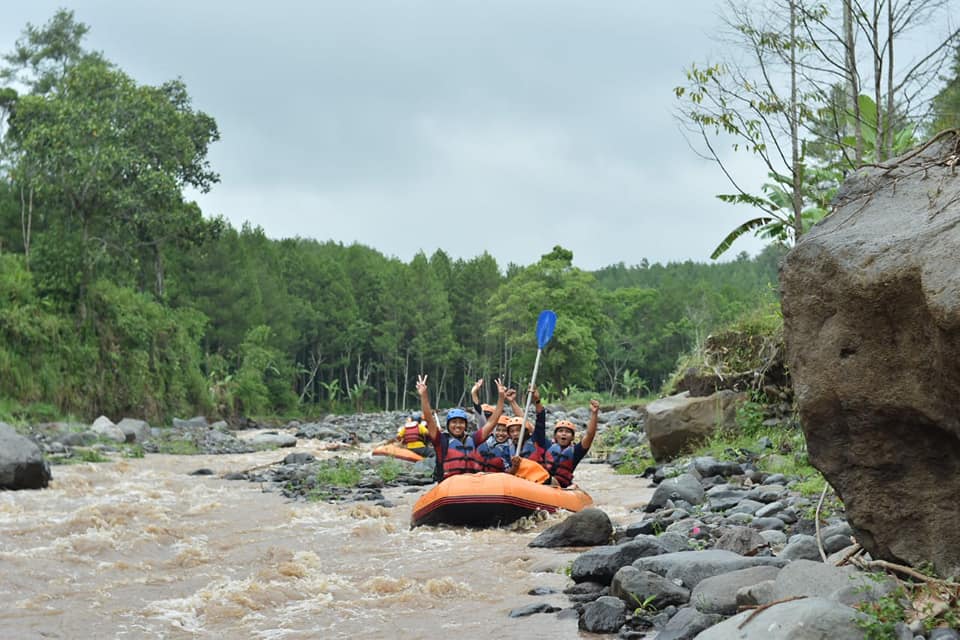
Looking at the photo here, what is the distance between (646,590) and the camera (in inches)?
212

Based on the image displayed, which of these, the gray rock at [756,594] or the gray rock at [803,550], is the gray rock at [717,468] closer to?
the gray rock at [803,550]

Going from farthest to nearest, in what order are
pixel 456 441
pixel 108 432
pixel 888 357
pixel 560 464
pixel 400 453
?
1. pixel 108 432
2. pixel 400 453
3. pixel 560 464
4. pixel 456 441
5. pixel 888 357

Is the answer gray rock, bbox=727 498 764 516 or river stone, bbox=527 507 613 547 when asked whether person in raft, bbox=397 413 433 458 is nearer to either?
river stone, bbox=527 507 613 547

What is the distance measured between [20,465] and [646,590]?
9.70 metres

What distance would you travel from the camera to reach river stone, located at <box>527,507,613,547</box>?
7.98 metres

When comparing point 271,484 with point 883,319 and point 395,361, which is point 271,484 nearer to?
point 883,319

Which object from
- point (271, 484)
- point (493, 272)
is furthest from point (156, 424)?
point (493, 272)

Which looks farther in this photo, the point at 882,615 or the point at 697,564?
the point at 697,564

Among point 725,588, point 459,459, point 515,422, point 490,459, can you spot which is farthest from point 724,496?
point 725,588

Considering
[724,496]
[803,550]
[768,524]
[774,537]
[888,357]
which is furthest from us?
[724,496]

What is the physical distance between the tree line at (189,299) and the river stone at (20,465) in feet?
34.6

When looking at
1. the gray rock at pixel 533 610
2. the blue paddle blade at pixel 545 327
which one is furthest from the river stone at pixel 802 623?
the blue paddle blade at pixel 545 327

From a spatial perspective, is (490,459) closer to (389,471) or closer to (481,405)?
(481,405)

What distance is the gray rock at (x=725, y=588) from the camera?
478cm
